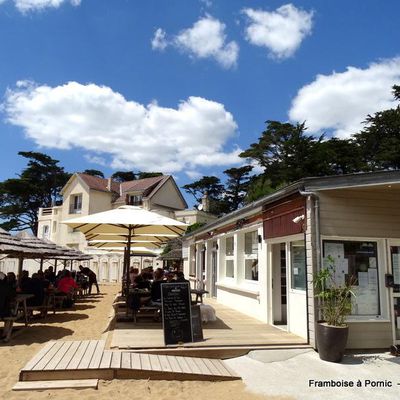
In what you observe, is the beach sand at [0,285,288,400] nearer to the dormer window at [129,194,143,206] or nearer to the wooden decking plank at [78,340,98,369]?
the wooden decking plank at [78,340,98,369]

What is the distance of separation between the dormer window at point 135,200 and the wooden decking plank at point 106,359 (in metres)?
29.6

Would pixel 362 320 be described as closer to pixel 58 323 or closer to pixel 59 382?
pixel 59 382

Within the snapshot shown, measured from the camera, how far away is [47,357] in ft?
19.5

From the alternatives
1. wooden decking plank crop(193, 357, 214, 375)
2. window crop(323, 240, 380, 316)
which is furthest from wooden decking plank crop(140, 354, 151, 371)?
window crop(323, 240, 380, 316)

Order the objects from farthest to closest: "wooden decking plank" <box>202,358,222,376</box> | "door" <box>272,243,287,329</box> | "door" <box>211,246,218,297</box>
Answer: "door" <box>211,246,218,297</box> < "door" <box>272,243,287,329</box> < "wooden decking plank" <box>202,358,222,376</box>

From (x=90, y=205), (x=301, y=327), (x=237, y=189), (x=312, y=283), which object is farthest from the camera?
(x=237, y=189)

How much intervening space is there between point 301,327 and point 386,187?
2.99 metres

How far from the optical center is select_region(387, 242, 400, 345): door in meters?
7.23

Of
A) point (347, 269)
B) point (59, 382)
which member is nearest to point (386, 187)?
point (347, 269)

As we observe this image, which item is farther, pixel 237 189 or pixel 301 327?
pixel 237 189

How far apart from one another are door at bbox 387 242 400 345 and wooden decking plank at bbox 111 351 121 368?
4792 millimetres

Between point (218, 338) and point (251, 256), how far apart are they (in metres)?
4.15

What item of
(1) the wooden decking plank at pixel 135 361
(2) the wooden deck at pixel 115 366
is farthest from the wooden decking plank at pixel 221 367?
(1) the wooden decking plank at pixel 135 361

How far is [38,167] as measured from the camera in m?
48.3
